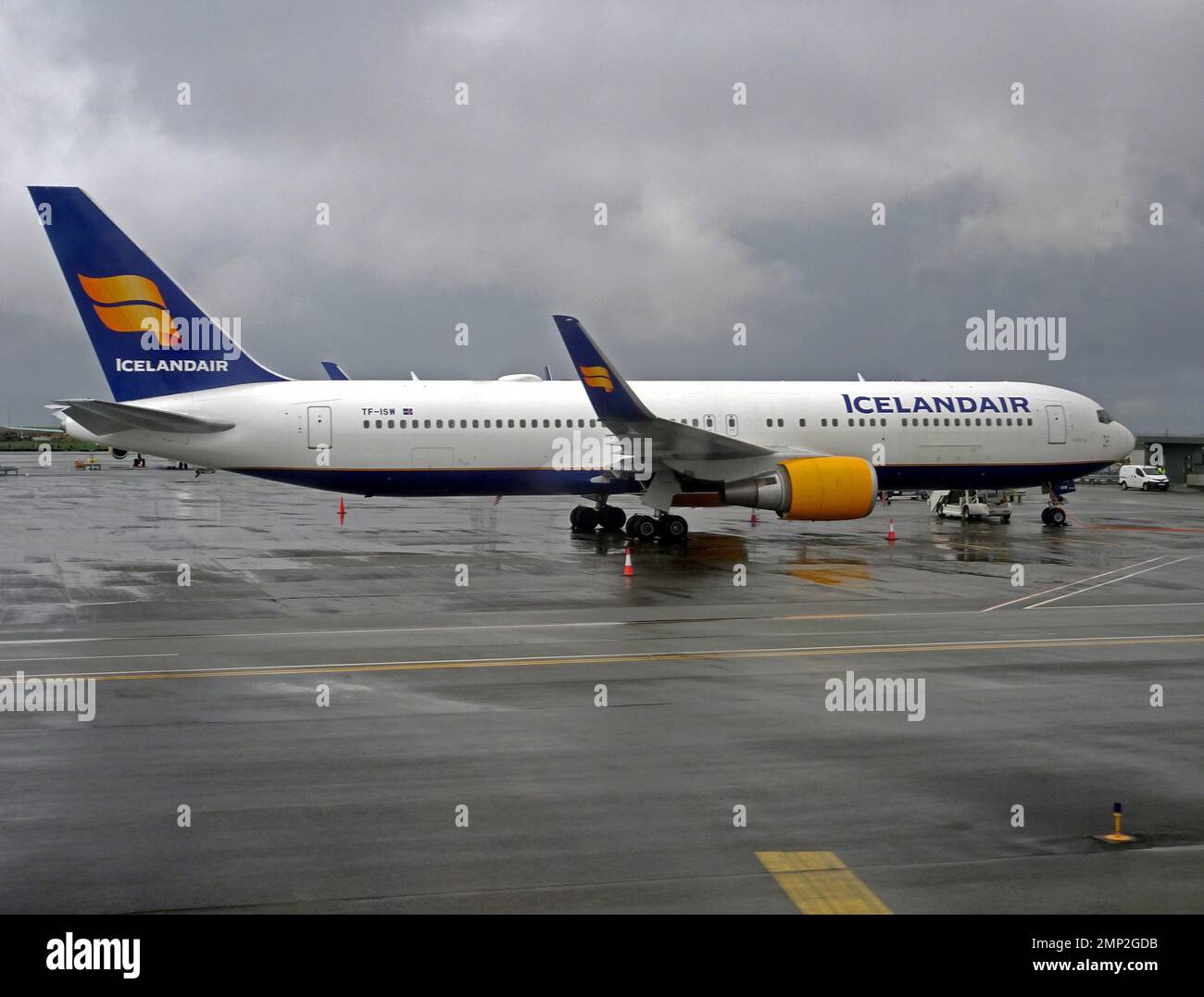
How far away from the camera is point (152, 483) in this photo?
66188 mm

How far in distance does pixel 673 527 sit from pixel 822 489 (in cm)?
419

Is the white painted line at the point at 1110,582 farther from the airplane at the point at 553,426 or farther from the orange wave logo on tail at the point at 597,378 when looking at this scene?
the orange wave logo on tail at the point at 597,378

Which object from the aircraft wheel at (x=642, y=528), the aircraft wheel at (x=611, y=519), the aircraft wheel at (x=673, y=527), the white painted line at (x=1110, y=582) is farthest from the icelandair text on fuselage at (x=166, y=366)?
the white painted line at (x=1110, y=582)

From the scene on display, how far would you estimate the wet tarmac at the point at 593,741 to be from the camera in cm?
736

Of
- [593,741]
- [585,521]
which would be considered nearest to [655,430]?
[585,521]

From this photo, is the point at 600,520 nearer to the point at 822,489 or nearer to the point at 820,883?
the point at 822,489

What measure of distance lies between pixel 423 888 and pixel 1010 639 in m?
11.5

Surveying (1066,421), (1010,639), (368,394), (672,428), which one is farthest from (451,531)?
(1010,639)

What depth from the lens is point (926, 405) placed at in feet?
113

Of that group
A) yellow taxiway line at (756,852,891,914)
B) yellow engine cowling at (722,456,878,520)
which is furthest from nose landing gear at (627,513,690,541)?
yellow taxiway line at (756,852,891,914)

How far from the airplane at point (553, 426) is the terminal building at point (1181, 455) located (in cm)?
4100
